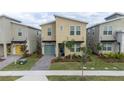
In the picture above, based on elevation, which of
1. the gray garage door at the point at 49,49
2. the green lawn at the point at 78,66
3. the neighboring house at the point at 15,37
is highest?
the neighboring house at the point at 15,37

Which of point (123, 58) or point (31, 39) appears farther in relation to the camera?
point (31, 39)

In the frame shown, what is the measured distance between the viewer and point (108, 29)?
60.2ft

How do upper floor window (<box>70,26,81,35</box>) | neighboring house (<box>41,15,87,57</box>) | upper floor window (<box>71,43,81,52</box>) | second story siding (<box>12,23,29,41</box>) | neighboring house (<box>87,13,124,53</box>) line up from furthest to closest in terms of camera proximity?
1. second story siding (<box>12,23,29,41</box>)
2. neighboring house (<box>87,13,124,53</box>)
3. upper floor window (<box>71,43,81,52</box>)
4. upper floor window (<box>70,26,81,35</box>)
5. neighboring house (<box>41,15,87,57</box>)

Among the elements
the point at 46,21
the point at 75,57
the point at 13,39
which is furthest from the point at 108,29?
the point at 13,39

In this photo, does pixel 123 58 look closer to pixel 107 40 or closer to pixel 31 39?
pixel 107 40

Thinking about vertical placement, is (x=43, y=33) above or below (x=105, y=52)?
above

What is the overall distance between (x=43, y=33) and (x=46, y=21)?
144cm

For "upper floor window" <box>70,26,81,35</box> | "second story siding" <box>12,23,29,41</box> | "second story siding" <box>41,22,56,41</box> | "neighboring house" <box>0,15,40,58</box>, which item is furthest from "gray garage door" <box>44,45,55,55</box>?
"upper floor window" <box>70,26,81,35</box>

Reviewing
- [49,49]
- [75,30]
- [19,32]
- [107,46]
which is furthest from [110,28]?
[19,32]

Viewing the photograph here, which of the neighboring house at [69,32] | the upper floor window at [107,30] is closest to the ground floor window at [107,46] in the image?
the upper floor window at [107,30]

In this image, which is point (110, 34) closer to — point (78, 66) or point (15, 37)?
point (78, 66)

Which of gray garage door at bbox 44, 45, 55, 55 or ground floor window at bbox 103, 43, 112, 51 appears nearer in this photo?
ground floor window at bbox 103, 43, 112, 51

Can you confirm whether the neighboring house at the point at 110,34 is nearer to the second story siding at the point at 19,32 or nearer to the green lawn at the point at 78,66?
the green lawn at the point at 78,66

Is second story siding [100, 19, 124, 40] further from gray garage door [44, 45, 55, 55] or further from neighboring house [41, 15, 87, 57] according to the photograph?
gray garage door [44, 45, 55, 55]
